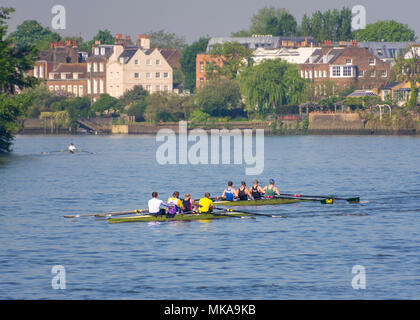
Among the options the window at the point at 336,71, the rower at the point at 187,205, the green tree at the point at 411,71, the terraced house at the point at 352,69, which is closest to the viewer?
the rower at the point at 187,205

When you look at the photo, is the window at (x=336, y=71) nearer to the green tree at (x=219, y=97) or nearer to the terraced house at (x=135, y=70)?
the green tree at (x=219, y=97)

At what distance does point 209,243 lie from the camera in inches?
1591

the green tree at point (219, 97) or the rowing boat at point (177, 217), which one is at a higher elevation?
the green tree at point (219, 97)

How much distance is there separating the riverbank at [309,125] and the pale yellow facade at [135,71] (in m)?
15.1

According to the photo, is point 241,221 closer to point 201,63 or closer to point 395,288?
point 395,288

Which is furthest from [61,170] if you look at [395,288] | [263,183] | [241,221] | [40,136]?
→ [40,136]

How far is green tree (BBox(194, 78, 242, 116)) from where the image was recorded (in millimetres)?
154725

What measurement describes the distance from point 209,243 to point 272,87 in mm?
111907

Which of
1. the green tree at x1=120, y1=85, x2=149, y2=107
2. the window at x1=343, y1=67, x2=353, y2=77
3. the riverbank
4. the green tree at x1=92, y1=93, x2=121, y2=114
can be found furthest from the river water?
the green tree at x1=120, y1=85, x2=149, y2=107

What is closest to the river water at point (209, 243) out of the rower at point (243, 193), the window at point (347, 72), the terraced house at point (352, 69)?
the rower at point (243, 193)

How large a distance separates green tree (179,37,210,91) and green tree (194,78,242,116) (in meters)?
35.8

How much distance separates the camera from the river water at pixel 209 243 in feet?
104
